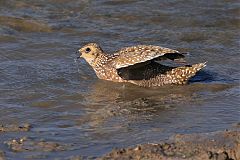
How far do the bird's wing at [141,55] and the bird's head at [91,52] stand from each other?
0.65 m

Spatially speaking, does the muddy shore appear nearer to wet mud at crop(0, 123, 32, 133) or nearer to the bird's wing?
wet mud at crop(0, 123, 32, 133)

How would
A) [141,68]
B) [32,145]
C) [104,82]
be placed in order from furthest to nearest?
[104,82] < [141,68] < [32,145]

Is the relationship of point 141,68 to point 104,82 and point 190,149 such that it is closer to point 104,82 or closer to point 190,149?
point 104,82

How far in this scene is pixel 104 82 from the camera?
392 inches

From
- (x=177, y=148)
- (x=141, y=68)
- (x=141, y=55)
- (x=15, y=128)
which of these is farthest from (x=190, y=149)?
(x=141, y=68)

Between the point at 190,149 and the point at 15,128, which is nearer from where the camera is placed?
the point at 190,149

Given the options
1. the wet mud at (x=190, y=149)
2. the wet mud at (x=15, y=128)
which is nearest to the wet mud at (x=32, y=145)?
the wet mud at (x=15, y=128)

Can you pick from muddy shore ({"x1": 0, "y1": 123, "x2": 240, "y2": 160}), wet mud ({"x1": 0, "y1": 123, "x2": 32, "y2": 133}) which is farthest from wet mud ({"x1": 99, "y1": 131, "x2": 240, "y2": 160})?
wet mud ({"x1": 0, "y1": 123, "x2": 32, "y2": 133})

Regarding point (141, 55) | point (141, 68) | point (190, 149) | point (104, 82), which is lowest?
point (190, 149)

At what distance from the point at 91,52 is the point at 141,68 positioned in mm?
856

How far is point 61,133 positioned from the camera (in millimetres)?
7480

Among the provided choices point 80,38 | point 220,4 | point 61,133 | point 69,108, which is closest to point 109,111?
point 69,108

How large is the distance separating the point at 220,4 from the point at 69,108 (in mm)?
5788

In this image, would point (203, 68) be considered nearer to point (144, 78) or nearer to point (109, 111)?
point (144, 78)
